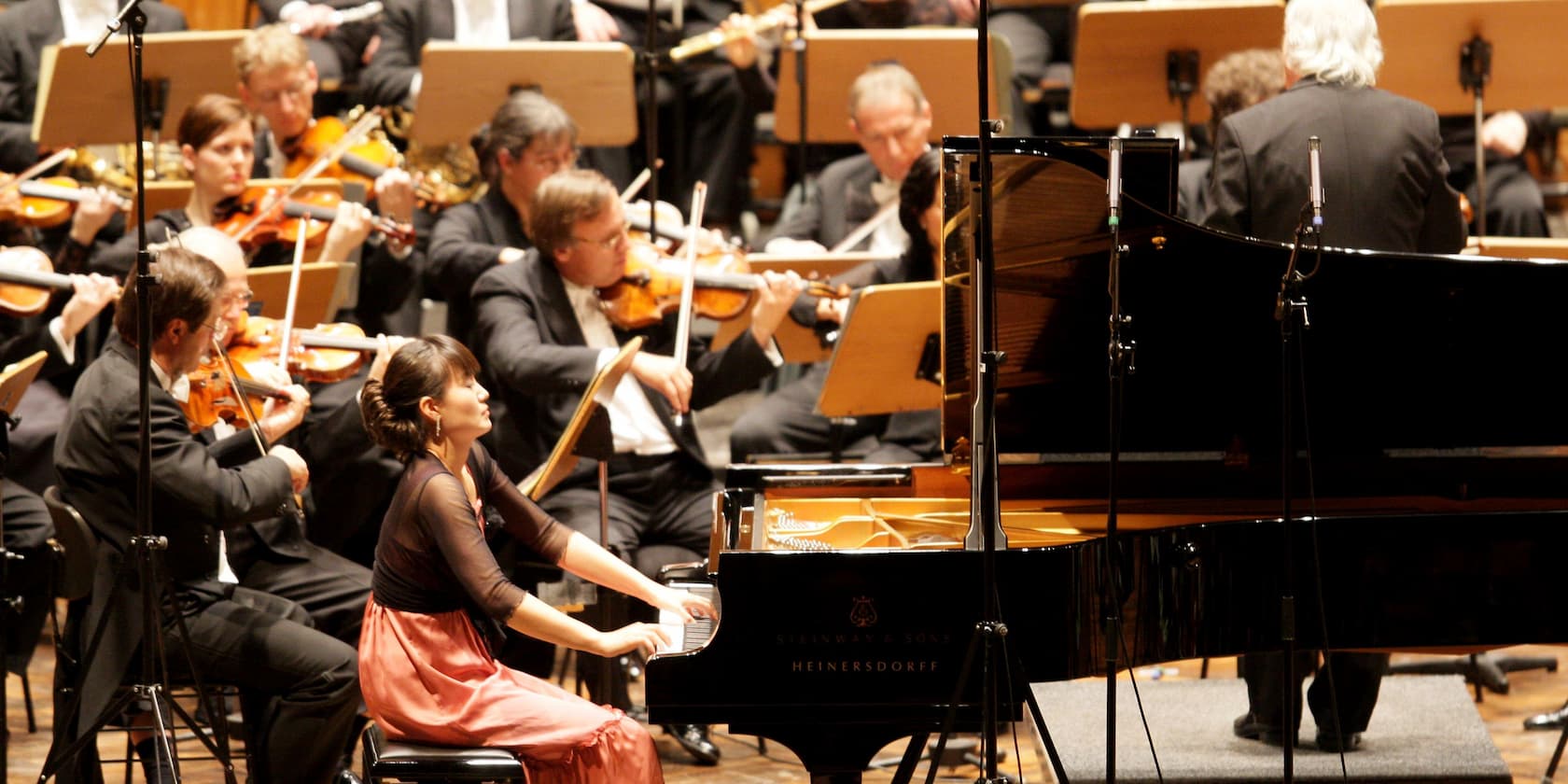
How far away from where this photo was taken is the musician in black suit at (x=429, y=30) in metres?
6.09

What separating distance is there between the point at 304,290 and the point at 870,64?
1.92 m

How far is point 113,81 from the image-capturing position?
537cm

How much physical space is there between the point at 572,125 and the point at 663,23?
154cm

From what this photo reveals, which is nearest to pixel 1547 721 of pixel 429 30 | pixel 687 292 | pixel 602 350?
pixel 687 292

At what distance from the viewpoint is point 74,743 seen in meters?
3.41

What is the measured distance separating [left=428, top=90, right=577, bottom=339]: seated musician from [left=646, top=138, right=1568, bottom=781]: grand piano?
62.8 inches

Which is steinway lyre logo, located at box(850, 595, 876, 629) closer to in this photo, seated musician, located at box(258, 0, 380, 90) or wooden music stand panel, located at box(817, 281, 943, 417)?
wooden music stand panel, located at box(817, 281, 943, 417)

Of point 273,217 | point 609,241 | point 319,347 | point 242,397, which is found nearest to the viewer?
point 242,397

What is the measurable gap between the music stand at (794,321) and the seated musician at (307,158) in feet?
3.46

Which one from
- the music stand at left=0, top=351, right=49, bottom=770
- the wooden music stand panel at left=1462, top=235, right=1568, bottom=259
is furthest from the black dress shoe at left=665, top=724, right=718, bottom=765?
the wooden music stand panel at left=1462, top=235, right=1568, bottom=259

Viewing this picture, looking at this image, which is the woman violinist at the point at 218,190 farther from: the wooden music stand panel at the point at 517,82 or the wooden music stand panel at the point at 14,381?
the wooden music stand panel at the point at 14,381

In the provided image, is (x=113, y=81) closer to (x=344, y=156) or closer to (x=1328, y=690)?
(x=344, y=156)

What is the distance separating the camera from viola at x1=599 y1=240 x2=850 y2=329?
4.52 m

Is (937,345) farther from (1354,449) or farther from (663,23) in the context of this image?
(663,23)
